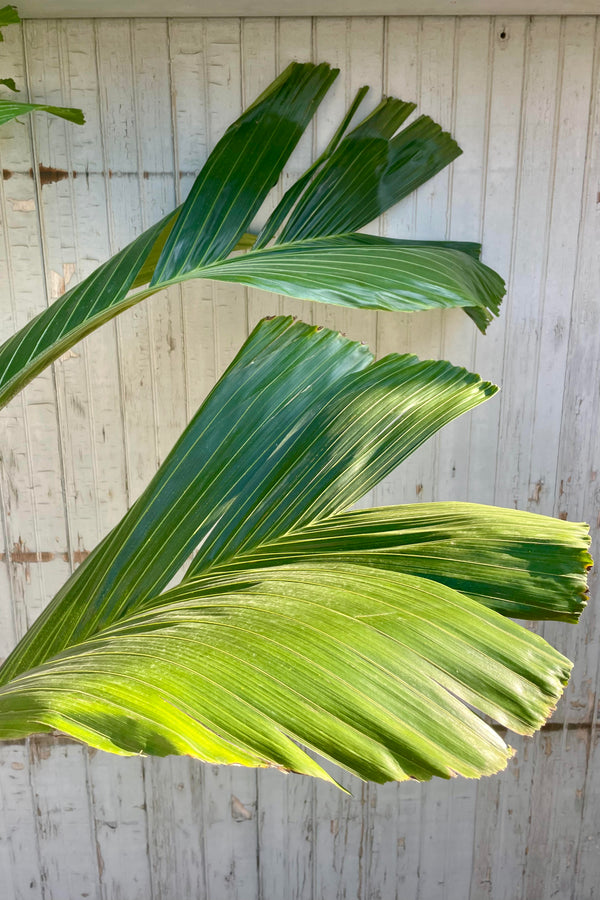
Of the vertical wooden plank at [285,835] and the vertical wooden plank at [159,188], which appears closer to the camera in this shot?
the vertical wooden plank at [159,188]

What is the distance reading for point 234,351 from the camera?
1.30m

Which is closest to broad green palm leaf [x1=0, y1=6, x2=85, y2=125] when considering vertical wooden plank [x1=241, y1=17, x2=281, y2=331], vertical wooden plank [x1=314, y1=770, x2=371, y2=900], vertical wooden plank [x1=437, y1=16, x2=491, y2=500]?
vertical wooden plank [x1=241, y1=17, x2=281, y2=331]

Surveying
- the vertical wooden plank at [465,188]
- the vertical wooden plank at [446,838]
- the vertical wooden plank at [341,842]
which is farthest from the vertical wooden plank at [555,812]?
the vertical wooden plank at [465,188]

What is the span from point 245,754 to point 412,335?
1118mm

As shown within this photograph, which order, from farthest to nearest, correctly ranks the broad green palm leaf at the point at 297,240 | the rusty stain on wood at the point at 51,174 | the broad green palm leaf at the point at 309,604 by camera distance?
the rusty stain on wood at the point at 51,174, the broad green palm leaf at the point at 297,240, the broad green palm leaf at the point at 309,604

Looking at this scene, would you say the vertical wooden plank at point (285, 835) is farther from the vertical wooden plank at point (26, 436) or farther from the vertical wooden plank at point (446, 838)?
the vertical wooden plank at point (26, 436)

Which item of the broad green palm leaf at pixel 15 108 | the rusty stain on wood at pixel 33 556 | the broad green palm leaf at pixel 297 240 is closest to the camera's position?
the broad green palm leaf at pixel 297 240

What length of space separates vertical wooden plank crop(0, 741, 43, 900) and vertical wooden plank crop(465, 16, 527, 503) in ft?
3.67

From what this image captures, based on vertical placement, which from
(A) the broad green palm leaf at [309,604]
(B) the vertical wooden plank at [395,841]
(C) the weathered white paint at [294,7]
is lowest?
(B) the vertical wooden plank at [395,841]

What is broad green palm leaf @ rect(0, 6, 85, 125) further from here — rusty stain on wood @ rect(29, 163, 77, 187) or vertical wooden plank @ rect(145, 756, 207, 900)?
vertical wooden plank @ rect(145, 756, 207, 900)

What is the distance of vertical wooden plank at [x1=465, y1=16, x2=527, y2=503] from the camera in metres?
1.20

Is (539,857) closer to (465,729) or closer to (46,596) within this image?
(46,596)

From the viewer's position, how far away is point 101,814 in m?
1.54

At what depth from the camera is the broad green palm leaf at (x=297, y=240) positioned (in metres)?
0.74
